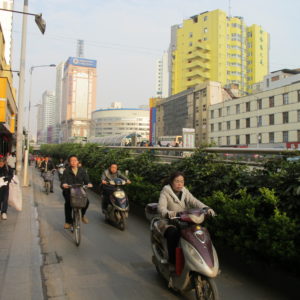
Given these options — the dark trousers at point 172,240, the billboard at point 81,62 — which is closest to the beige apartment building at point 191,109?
the dark trousers at point 172,240

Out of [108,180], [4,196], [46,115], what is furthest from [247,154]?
[46,115]

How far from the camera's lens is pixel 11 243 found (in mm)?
6117

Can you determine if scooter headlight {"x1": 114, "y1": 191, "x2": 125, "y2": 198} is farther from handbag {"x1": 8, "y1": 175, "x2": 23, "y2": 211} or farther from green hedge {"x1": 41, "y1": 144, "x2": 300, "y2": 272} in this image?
handbag {"x1": 8, "y1": 175, "x2": 23, "y2": 211}

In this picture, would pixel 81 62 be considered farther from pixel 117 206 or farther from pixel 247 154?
pixel 247 154

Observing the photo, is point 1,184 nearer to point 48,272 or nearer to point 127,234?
point 127,234

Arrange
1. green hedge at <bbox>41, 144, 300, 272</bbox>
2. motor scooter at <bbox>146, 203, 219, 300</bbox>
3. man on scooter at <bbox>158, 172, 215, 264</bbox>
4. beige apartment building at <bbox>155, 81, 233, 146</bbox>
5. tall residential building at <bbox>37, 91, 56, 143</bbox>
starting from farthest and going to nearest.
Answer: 1. tall residential building at <bbox>37, 91, 56, 143</bbox>
2. beige apartment building at <bbox>155, 81, 233, 146</bbox>
3. man on scooter at <bbox>158, 172, 215, 264</bbox>
4. green hedge at <bbox>41, 144, 300, 272</bbox>
5. motor scooter at <bbox>146, 203, 219, 300</bbox>

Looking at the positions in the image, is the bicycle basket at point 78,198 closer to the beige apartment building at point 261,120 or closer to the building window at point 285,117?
the beige apartment building at point 261,120

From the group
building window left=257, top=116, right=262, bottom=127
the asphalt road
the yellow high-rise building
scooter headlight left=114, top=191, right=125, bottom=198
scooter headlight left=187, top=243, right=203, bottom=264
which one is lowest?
the asphalt road

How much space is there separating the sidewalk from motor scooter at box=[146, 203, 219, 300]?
163 centimetres

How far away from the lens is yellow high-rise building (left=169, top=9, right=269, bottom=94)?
292 ft

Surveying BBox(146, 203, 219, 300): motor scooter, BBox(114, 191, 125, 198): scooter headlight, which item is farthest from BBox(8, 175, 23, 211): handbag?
BBox(146, 203, 219, 300): motor scooter

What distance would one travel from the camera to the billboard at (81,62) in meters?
164

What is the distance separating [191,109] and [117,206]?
67.4m

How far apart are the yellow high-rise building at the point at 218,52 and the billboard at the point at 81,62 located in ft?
269
